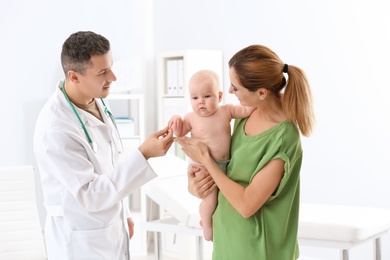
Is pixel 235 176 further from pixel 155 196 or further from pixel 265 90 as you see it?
pixel 155 196

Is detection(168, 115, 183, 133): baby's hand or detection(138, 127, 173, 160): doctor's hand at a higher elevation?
detection(168, 115, 183, 133): baby's hand

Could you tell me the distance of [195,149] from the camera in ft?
6.20

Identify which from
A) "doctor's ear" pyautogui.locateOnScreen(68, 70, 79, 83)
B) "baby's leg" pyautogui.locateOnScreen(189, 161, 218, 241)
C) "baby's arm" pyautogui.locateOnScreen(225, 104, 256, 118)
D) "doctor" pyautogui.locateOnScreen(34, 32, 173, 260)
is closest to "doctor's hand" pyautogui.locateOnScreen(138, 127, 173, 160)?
"doctor" pyautogui.locateOnScreen(34, 32, 173, 260)

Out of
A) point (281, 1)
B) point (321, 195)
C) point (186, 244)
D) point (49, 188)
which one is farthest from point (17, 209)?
point (281, 1)

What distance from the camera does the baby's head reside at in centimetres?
193

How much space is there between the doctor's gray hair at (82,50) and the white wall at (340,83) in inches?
83.2

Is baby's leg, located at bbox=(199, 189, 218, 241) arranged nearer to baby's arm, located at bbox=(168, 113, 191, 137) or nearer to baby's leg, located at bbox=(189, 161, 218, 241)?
baby's leg, located at bbox=(189, 161, 218, 241)

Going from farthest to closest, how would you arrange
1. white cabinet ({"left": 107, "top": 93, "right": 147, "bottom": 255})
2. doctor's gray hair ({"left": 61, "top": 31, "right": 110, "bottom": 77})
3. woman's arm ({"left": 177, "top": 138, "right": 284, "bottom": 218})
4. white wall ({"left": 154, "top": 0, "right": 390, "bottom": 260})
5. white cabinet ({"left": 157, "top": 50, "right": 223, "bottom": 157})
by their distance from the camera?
white cabinet ({"left": 107, "top": 93, "right": 147, "bottom": 255}) → white cabinet ({"left": 157, "top": 50, "right": 223, "bottom": 157}) → white wall ({"left": 154, "top": 0, "right": 390, "bottom": 260}) → doctor's gray hair ({"left": 61, "top": 31, "right": 110, "bottom": 77}) → woman's arm ({"left": 177, "top": 138, "right": 284, "bottom": 218})

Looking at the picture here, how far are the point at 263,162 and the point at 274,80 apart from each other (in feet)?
0.79

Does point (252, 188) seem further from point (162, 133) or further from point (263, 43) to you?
point (263, 43)

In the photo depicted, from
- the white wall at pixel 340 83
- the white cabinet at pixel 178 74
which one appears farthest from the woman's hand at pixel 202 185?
the white cabinet at pixel 178 74

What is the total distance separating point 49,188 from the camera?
2018 mm

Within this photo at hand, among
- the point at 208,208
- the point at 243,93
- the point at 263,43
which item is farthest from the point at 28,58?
the point at 243,93

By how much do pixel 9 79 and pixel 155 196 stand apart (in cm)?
214
